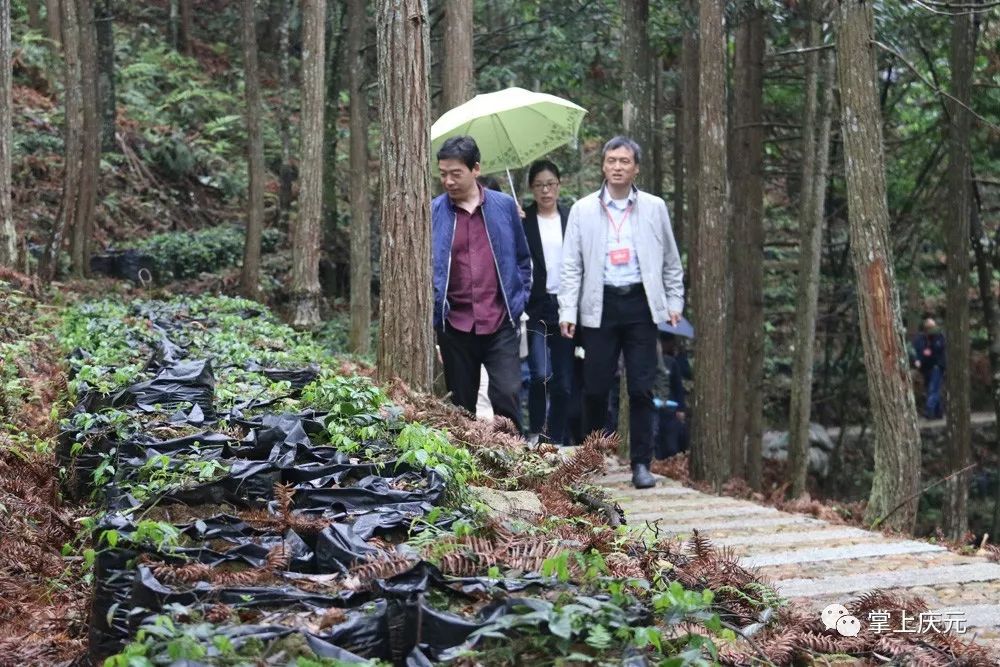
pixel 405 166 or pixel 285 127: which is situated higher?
pixel 285 127

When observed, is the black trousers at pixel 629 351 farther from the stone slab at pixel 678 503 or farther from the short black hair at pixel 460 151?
the short black hair at pixel 460 151

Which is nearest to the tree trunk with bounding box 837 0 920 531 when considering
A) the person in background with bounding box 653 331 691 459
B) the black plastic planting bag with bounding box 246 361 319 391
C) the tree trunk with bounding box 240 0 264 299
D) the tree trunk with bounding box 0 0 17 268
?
the black plastic planting bag with bounding box 246 361 319 391

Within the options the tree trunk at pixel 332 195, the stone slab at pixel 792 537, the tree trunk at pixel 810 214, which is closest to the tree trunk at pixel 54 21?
the tree trunk at pixel 332 195

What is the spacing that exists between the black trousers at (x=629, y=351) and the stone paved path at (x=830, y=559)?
0.70 meters

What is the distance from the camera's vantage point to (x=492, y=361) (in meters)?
8.65

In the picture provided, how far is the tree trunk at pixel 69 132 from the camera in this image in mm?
16688

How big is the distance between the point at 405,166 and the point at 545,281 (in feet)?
8.78

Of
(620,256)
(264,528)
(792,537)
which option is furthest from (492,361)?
(264,528)

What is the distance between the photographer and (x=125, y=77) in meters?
30.9

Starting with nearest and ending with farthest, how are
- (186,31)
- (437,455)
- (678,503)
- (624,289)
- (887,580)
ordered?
(437,455)
(887,580)
(678,503)
(624,289)
(186,31)

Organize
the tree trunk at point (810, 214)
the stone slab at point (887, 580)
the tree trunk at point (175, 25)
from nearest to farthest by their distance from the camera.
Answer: the stone slab at point (887, 580), the tree trunk at point (810, 214), the tree trunk at point (175, 25)

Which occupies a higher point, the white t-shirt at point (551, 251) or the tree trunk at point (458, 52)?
the tree trunk at point (458, 52)

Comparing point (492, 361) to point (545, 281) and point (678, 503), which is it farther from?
point (545, 281)

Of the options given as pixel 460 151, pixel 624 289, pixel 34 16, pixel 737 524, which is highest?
pixel 34 16
